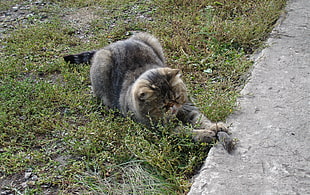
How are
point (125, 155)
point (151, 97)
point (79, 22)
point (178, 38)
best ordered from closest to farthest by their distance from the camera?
1. point (125, 155)
2. point (151, 97)
3. point (178, 38)
4. point (79, 22)

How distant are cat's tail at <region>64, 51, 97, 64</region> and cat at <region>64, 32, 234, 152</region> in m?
0.64

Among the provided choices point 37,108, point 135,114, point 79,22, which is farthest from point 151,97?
point 79,22

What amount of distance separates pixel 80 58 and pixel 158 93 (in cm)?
211

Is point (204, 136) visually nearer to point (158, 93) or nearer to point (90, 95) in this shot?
point (158, 93)

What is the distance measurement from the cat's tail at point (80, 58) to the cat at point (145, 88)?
2.09 ft

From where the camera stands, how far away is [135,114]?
3.45 m

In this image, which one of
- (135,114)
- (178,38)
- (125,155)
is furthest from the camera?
(178,38)

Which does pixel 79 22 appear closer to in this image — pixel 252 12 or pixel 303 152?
pixel 252 12

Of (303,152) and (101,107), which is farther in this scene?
(101,107)

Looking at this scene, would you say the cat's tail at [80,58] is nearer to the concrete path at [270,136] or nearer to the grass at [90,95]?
the grass at [90,95]

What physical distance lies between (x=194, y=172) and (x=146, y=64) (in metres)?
1.69

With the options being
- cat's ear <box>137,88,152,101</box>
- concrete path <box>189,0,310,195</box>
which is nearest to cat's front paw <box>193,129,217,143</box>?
concrete path <box>189,0,310,195</box>

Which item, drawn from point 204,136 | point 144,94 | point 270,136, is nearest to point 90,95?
point 144,94

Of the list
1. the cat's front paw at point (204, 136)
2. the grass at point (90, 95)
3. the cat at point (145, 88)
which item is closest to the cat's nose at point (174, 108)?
the cat at point (145, 88)
